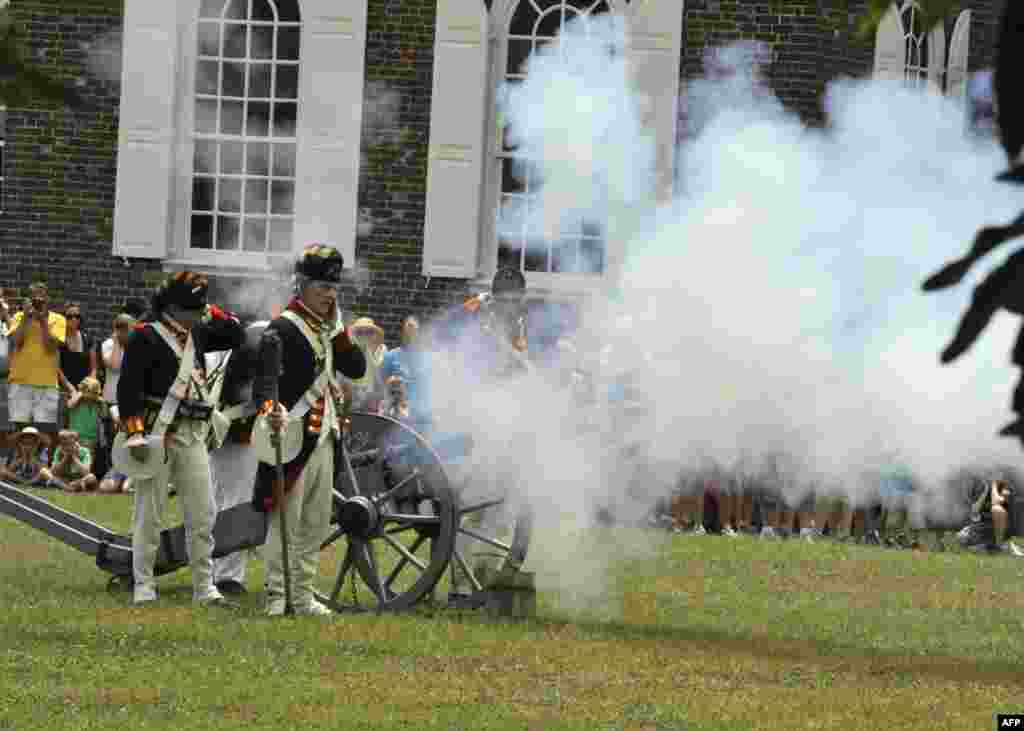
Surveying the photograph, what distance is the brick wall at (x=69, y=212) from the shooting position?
18.7 metres

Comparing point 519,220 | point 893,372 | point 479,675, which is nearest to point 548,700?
point 479,675

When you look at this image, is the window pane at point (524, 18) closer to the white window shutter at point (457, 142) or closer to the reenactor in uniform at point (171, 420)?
the white window shutter at point (457, 142)

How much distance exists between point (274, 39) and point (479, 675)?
10846 mm

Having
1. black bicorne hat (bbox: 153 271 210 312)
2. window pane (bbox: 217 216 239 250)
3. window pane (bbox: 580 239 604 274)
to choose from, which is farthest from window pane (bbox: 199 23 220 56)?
black bicorne hat (bbox: 153 271 210 312)

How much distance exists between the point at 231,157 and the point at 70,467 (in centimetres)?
284

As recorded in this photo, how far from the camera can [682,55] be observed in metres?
17.8

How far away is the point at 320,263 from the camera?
32.4 ft

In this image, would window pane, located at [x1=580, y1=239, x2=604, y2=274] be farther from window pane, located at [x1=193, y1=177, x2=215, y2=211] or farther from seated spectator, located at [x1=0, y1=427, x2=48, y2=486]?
seated spectator, located at [x1=0, y1=427, x2=48, y2=486]

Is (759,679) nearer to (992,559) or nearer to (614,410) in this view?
(614,410)

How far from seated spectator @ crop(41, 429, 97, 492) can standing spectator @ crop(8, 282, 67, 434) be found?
0.89 ft

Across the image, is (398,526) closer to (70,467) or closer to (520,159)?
(520,159)

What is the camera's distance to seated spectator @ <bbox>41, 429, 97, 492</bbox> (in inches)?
703

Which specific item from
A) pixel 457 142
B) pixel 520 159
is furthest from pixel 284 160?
pixel 520 159

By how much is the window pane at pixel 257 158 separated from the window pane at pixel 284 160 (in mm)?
71
